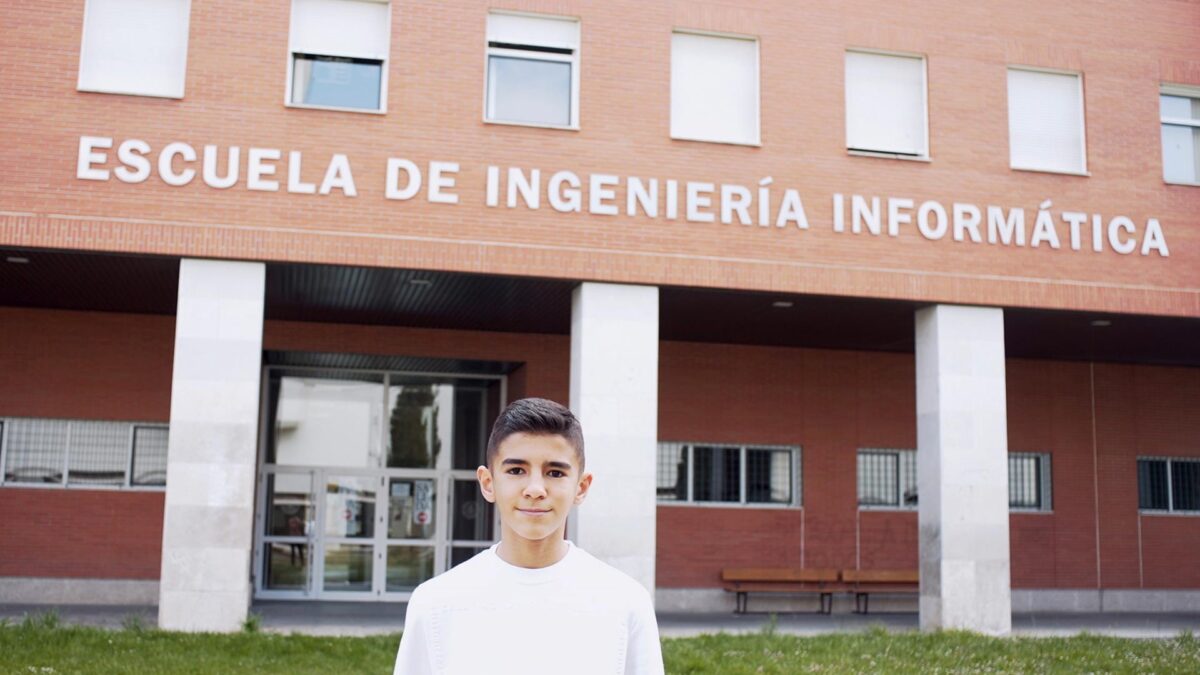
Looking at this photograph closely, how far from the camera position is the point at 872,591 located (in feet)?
62.5

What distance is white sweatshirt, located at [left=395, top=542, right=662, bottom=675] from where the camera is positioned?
8.77 feet

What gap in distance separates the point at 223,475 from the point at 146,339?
5.54 meters

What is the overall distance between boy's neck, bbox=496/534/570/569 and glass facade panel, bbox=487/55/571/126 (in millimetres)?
11974

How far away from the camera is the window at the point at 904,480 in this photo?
1980 cm

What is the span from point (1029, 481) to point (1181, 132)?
261 inches

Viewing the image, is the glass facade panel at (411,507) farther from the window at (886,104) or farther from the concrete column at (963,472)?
the window at (886,104)

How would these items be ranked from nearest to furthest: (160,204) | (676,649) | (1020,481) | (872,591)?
(676,649)
(160,204)
(872,591)
(1020,481)

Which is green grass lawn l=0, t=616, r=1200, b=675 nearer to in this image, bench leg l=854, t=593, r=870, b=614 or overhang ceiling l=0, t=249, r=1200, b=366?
overhang ceiling l=0, t=249, r=1200, b=366

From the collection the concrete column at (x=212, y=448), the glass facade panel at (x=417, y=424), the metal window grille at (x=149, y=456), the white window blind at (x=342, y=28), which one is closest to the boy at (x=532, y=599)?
the concrete column at (x=212, y=448)

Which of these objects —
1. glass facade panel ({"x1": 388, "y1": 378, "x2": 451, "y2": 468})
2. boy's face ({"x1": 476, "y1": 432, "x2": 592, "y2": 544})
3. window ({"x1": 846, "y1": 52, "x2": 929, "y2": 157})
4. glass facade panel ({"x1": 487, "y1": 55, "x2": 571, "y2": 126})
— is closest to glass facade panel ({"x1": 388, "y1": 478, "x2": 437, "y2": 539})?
glass facade panel ({"x1": 388, "y1": 378, "x2": 451, "y2": 468})

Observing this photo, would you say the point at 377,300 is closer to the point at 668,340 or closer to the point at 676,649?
the point at 668,340

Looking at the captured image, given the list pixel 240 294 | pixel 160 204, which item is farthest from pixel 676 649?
pixel 160 204

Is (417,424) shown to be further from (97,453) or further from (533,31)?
(533,31)

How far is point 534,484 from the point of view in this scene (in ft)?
8.91
